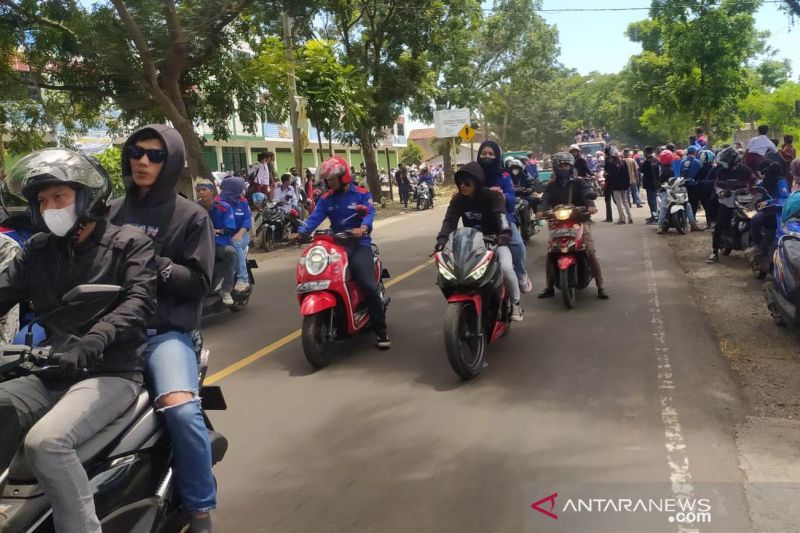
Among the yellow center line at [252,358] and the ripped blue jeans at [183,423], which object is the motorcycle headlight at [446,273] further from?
the ripped blue jeans at [183,423]

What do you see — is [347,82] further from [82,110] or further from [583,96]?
[583,96]

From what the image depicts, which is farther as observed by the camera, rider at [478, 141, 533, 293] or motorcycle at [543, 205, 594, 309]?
motorcycle at [543, 205, 594, 309]

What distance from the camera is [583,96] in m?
87.9

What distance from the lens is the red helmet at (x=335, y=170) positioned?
6.57 m

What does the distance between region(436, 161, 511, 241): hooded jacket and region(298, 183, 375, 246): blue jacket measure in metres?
0.78

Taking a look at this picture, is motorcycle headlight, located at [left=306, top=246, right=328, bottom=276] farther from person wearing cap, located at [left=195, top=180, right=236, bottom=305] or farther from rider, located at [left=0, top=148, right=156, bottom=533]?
rider, located at [left=0, top=148, right=156, bottom=533]

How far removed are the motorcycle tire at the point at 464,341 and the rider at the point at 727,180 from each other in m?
6.36

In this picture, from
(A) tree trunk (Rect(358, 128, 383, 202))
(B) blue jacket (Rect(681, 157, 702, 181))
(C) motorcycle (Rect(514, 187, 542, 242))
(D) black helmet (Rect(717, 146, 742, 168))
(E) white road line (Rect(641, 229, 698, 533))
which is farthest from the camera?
(A) tree trunk (Rect(358, 128, 383, 202))

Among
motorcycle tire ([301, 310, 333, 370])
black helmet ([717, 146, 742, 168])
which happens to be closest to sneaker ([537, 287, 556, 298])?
motorcycle tire ([301, 310, 333, 370])

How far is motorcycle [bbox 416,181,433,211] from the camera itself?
88.5 feet

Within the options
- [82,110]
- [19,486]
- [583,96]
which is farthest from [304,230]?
[583,96]

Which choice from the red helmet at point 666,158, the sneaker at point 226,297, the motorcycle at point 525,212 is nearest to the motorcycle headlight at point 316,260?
the sneaker at point 226,297

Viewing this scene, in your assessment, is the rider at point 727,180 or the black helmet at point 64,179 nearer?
the black helmet at point 64,179

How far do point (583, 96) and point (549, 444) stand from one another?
89592 mm
